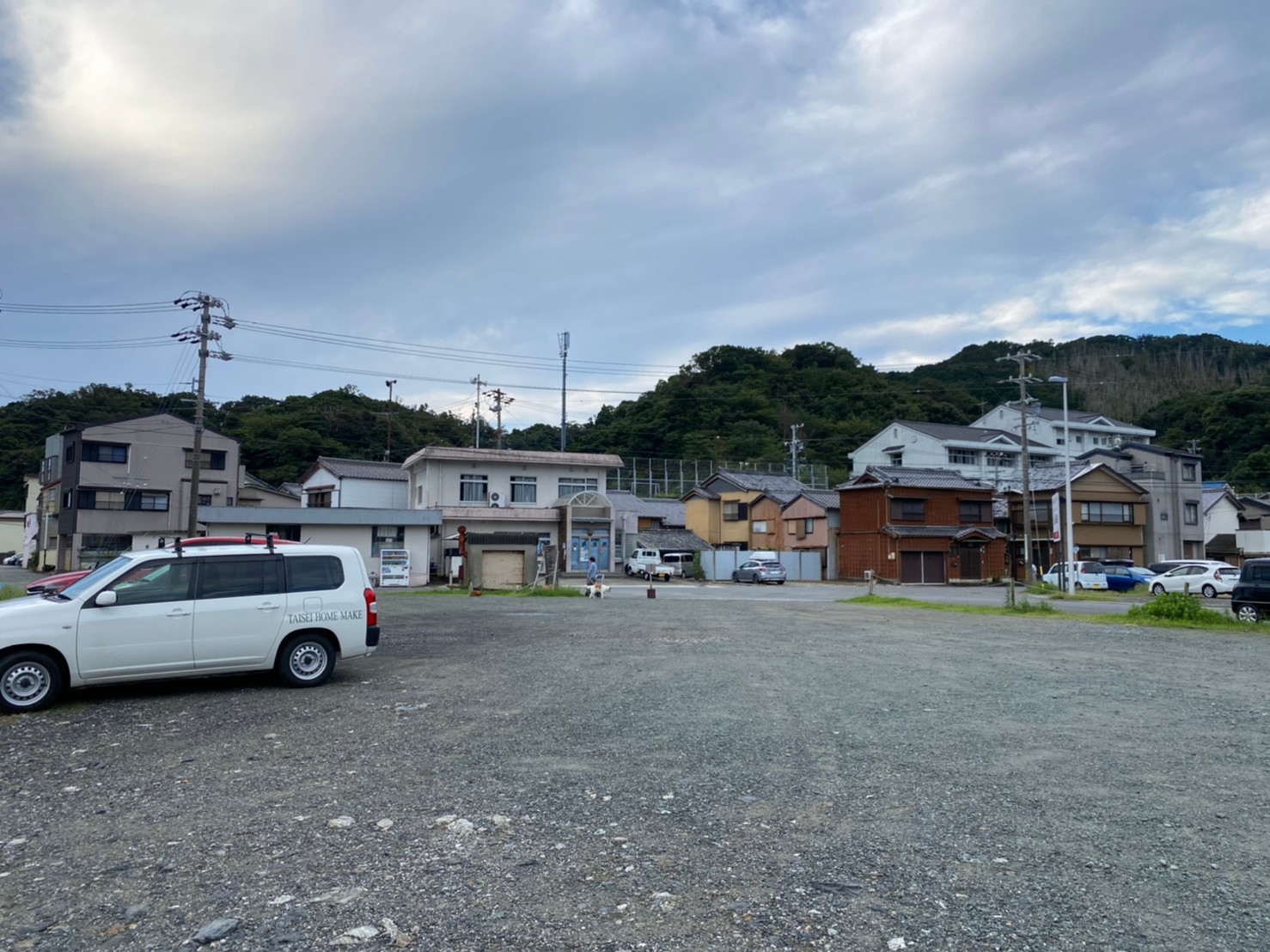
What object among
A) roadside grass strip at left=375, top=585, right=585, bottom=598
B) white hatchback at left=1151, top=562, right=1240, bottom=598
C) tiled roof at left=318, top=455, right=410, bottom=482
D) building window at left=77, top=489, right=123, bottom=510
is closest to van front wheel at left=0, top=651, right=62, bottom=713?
roadside grass strip at left=375, top=585, right=585, bottom=598

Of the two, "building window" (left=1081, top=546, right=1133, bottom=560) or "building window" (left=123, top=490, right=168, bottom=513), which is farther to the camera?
"building window" (left=1081, top=546, right=1133, bottom=560)

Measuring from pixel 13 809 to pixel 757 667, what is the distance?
8.35 metres

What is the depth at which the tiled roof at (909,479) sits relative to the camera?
158ft

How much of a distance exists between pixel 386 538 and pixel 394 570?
292 centimetres

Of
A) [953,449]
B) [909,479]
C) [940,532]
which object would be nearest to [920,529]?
[940,532]

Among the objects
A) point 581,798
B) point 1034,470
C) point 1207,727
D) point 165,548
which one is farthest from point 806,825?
point 1034,470

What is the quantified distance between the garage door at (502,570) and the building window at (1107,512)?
3468 centimetres

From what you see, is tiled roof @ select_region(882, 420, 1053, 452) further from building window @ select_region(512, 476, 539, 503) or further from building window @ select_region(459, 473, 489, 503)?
building window @ select_region(459, 473, 489, 503)

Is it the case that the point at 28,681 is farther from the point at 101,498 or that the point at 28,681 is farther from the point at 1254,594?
the point at 101,498

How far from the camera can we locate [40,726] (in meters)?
7.64

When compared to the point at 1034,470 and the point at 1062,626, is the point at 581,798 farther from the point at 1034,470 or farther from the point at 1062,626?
the point at 1034,470

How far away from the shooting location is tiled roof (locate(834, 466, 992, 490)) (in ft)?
158

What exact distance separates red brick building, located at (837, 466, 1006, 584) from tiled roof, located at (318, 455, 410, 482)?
2708 centimetres

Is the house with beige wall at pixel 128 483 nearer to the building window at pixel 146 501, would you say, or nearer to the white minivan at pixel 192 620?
the building window at pixel 146 501
